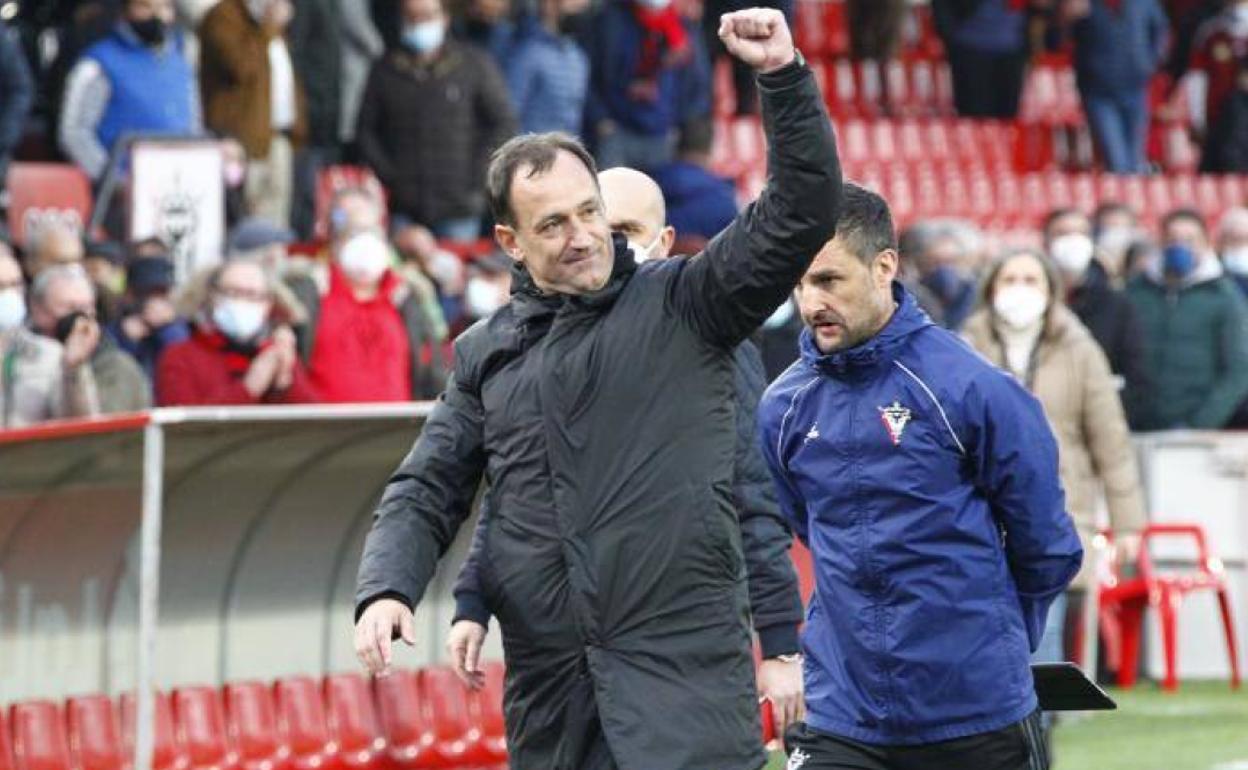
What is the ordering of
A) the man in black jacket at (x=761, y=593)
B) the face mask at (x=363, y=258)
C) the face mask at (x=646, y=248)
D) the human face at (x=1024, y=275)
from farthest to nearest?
the face mask at (x=363, y=258)
the human face at (x=1024, y=275)
the face mask at (x=646, y=248)
the man in black jacket at (x=761, y=593)

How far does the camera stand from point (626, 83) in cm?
1902

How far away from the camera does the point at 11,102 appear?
15.1 meters

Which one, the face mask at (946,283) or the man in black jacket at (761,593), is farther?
the face mask at (946,283)

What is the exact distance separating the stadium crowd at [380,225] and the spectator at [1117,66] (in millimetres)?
3074

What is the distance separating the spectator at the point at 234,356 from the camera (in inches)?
490

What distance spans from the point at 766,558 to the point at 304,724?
5270 mm

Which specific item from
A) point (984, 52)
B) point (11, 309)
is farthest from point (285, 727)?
point (984, 52)

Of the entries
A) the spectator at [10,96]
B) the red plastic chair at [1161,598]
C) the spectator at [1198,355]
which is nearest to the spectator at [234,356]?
the spectator at [10,96]

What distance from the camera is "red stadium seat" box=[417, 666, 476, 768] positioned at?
1183 centimetres

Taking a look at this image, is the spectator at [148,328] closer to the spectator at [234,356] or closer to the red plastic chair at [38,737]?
the spectator at [234,356]

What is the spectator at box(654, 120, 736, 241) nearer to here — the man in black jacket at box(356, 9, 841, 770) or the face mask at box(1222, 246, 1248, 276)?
the face mask at box(1222, 246, 1248, 276)

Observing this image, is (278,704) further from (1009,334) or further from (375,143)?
(375,143)

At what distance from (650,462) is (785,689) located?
26.4 inches

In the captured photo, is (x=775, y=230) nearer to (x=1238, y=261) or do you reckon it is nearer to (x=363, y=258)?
(x=363, y=258)
